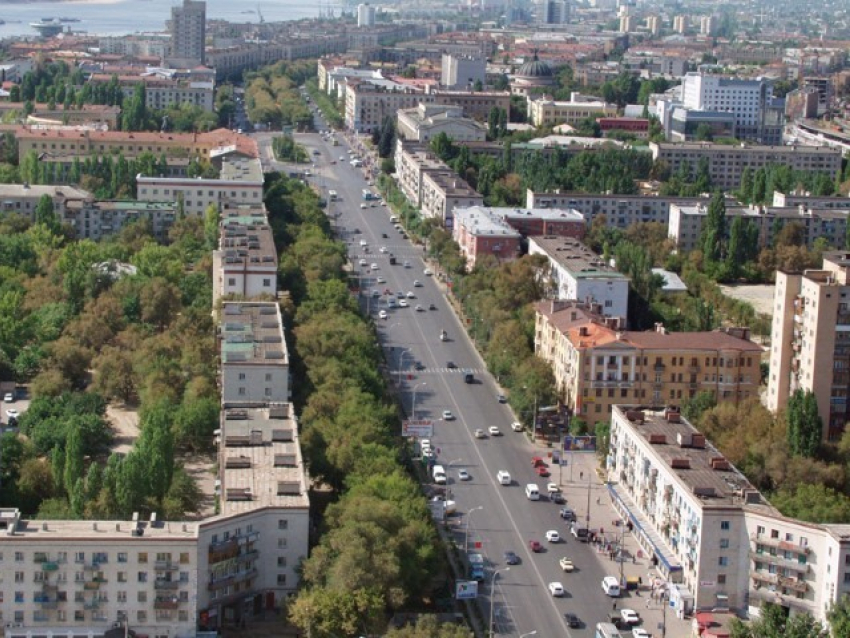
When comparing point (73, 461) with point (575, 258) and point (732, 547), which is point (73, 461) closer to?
point (732, 547)

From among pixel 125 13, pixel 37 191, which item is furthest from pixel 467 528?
pixel 125 13

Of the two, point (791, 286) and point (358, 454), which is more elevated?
point (791, 286)

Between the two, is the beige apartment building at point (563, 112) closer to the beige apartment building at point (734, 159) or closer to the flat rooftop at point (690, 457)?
the beige apartment building at point (734, 159)

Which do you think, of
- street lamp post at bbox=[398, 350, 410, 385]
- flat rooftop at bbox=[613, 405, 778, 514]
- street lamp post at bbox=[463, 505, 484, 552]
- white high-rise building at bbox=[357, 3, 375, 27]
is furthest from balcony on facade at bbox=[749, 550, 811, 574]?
white high-rise building at bbox=[357, 3, 375, 27]

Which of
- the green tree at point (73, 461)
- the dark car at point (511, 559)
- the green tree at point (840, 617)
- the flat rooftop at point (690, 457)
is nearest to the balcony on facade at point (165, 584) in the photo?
the green tree at point (73, 461)

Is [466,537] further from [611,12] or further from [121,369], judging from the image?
[611,12]

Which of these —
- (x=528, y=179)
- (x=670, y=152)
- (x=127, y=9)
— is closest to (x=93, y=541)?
(x=528, y=179)
